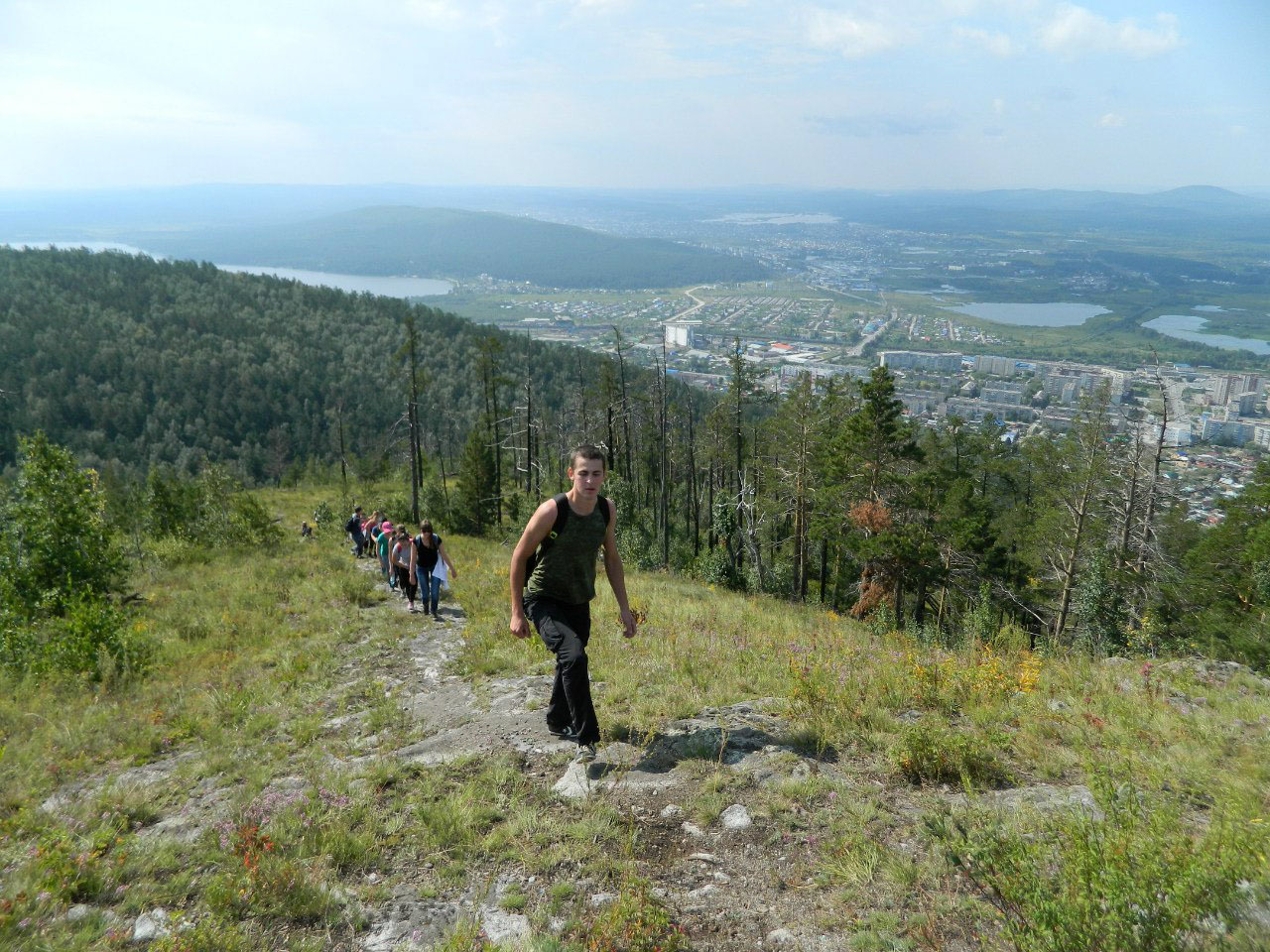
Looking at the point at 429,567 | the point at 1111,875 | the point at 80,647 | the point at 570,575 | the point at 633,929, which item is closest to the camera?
the point at 1111,875

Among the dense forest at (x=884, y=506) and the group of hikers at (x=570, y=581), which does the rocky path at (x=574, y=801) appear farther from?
the dense forest at (x=884, y=506)

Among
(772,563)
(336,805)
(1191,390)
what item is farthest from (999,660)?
(1191,390)

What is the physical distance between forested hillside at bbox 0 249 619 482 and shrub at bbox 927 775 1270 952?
82.3 meters

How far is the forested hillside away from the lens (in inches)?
3661

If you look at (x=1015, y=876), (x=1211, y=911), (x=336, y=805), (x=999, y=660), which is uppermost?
(x=1211, y=911)

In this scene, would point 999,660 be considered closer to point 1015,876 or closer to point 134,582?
point 1015,876

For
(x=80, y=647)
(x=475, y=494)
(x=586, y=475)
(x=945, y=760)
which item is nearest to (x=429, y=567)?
(x=80, y=647)

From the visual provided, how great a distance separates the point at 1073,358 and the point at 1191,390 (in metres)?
45.5

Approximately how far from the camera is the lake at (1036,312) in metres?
152

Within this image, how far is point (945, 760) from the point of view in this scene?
14.5 feet

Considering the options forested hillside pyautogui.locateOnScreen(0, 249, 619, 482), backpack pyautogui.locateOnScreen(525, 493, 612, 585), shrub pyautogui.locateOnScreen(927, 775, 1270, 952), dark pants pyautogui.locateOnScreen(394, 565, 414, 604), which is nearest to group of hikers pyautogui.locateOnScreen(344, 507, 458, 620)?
dark pants pyautogui.locateOnScreen(394, 565, 414, 604)

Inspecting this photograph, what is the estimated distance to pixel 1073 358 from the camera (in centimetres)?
10819

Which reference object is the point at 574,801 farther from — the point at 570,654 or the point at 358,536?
the point at 358,536

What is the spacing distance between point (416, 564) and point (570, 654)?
24.3 feet
